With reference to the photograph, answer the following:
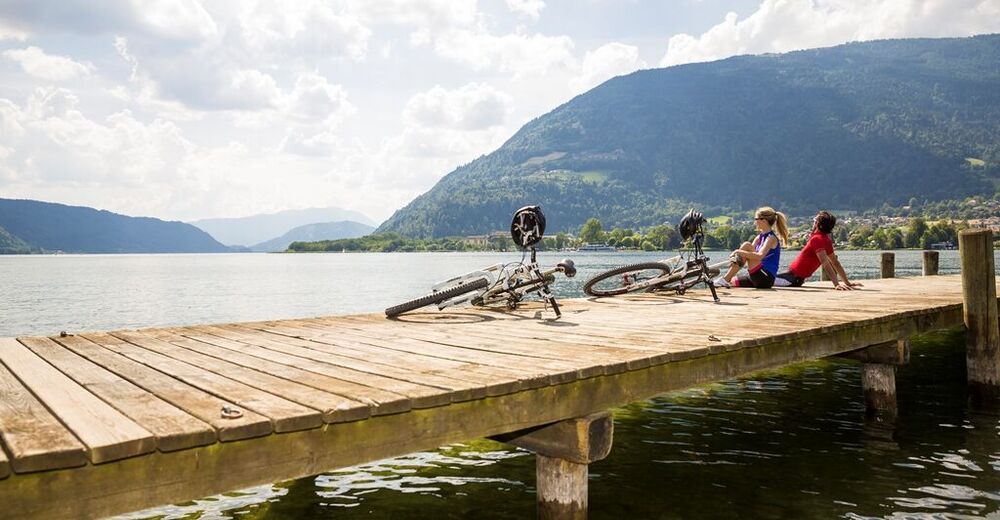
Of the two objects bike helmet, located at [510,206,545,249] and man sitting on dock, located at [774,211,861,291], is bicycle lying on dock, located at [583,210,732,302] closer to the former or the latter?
man sitting on dock, located at [774,211,861,291]

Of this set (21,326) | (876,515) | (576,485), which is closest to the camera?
(576,485)

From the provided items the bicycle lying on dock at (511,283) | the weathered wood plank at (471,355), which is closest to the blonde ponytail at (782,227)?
the bicycle lying on dock at (511,283)

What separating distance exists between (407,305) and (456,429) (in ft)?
17.1

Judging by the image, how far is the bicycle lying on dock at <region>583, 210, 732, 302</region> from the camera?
1312cm

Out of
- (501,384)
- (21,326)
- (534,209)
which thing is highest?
(534,209)

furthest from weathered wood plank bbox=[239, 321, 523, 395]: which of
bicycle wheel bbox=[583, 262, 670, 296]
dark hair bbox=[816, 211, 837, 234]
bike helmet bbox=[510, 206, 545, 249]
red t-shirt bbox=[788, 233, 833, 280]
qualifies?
red t-shirt bbox=[788, 233, 833, 280]

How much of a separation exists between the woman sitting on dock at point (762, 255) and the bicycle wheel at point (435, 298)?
6376mm

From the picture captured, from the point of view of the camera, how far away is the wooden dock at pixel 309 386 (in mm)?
3492

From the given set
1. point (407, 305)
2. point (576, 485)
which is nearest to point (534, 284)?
point (407, 305)

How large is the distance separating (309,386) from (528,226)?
571 centimetres

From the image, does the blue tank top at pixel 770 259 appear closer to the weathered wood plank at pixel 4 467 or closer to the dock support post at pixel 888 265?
the dock support post at pixel 888 265

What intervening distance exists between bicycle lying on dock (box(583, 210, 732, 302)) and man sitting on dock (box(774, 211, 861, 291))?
92.9 inches

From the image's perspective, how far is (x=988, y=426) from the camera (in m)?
11.3

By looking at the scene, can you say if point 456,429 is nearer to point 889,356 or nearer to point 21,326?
point 889,356
